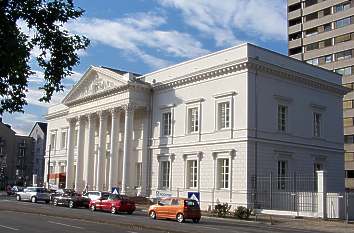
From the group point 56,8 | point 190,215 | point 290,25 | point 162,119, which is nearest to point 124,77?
point 162,119

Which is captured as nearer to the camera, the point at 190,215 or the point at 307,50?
the point at 190,215

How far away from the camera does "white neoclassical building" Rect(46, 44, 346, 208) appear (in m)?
40.2

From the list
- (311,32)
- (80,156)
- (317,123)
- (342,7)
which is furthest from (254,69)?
(311,32)

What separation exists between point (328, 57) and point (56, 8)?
259ft

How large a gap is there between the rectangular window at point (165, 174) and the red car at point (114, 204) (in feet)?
30.7

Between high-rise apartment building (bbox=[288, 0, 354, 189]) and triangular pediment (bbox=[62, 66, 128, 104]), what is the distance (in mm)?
41111

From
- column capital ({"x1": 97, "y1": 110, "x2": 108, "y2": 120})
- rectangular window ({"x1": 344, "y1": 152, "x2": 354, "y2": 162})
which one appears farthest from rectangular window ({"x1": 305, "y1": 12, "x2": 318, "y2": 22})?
column capital ({"x1": 97, "y1": 110, "x2": 108, "y2": 120})

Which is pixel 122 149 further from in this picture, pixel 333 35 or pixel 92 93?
pixel 333 35

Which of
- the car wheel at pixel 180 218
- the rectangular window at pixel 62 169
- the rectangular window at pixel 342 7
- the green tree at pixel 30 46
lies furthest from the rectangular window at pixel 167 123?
the rectangular window at pixel 342 7

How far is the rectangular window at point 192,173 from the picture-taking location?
44.1 meters

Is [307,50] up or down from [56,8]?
up

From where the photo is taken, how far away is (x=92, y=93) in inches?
2215

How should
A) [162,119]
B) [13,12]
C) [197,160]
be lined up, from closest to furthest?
[13,12] < [197,160] < [162,119]

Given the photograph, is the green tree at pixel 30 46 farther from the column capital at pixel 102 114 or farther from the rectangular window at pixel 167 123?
the column capital at pixel 102 114
